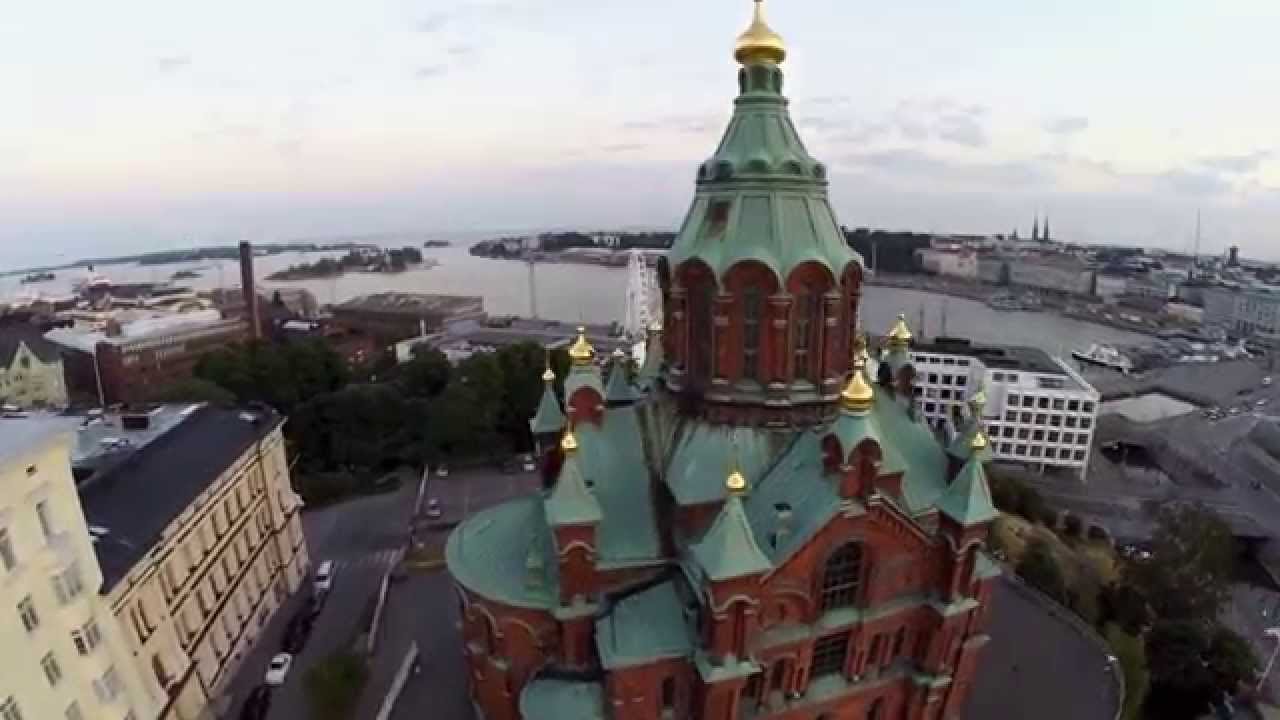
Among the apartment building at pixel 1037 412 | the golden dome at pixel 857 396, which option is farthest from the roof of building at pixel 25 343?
the apartment building at pixel 1037 412

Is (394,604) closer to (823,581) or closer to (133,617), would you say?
(133,617)

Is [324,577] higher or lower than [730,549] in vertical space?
lower

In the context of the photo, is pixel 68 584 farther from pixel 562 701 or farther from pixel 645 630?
pixel 645 630

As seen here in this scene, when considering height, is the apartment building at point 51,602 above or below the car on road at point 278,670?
above

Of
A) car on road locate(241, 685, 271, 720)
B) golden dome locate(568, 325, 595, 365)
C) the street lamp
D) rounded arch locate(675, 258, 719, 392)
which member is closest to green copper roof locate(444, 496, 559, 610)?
golden dome locate(568, 325, 595, 365)

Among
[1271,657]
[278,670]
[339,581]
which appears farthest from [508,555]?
[1271,657]

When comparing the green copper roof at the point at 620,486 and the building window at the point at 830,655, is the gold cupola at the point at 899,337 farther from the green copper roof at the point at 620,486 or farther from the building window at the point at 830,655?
the building window at the point at 830,655
